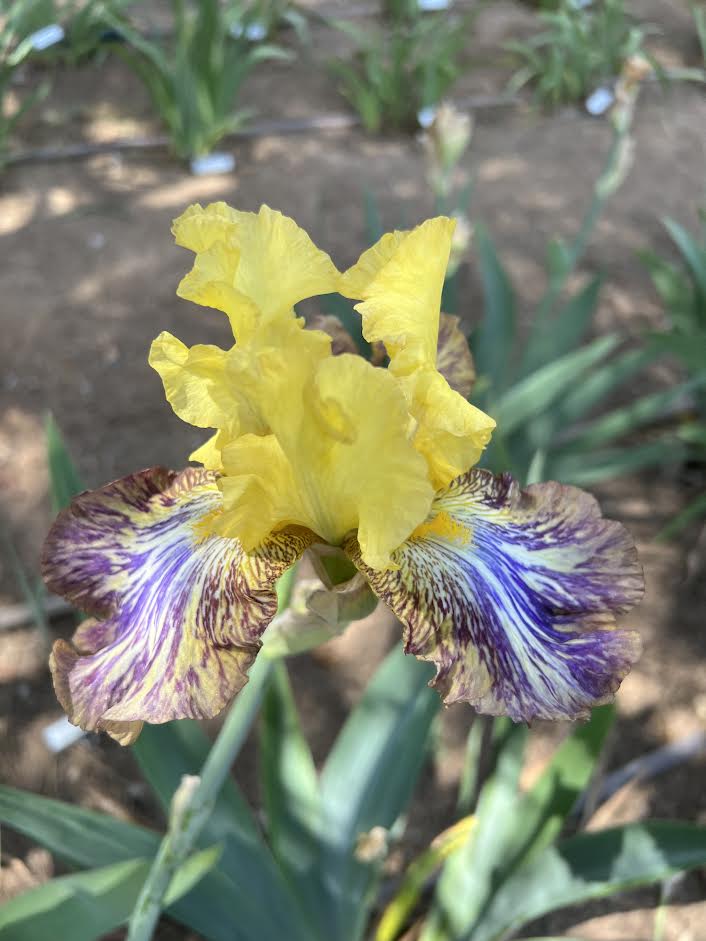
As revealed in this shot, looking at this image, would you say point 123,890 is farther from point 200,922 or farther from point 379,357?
point 379,357

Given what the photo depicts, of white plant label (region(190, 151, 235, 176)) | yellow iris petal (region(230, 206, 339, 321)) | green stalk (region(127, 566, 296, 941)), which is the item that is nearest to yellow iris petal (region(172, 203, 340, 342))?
yellow iris petal (region(230, 206, 339, 321))

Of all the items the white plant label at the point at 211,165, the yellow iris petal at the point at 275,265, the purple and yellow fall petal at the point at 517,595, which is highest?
the yellow iris petal at the point at 275,265

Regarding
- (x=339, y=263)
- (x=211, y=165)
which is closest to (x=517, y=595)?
(x=339, y=263)

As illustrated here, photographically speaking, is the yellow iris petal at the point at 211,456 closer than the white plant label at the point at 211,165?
Yes

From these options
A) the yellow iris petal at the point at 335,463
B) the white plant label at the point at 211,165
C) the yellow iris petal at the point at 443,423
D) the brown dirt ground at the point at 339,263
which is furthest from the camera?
the white plant label at the point at 211,165

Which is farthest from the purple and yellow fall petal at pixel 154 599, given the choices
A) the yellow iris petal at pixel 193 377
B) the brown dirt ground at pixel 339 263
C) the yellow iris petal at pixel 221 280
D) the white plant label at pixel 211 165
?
the white plant label at pixel 211 165

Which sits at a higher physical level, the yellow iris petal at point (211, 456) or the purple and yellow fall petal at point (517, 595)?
the yellow iris petal at point (211, 456)

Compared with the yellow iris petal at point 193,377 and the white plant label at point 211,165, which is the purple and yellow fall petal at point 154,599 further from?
the white plant label at point 211,165
